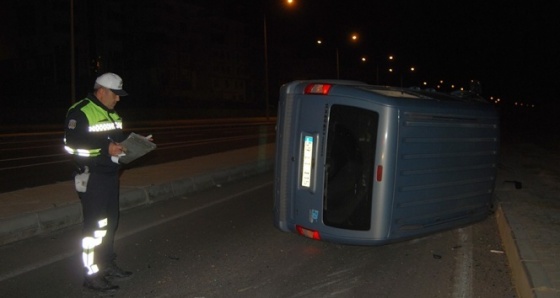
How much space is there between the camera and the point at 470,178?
6434mm

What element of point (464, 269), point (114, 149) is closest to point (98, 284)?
point (114, 149)

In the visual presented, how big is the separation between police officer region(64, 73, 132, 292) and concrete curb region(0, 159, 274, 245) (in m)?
2.25

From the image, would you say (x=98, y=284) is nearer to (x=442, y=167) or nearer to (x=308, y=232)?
(x=308, y=232)

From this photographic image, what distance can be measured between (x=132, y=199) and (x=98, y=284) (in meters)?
3.95

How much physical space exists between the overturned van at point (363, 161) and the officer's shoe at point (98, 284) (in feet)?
6.64

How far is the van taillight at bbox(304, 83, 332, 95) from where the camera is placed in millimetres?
5383

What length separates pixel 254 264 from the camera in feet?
18.4

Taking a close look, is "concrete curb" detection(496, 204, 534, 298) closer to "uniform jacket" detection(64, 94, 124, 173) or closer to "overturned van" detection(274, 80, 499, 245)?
"overturned van" detection(274, 80, 499, 245)

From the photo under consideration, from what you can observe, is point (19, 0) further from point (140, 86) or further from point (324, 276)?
point (324, 276)

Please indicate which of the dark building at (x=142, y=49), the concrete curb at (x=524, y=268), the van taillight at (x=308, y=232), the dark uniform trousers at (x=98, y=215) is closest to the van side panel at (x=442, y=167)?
the concrete curb at (x=524, y=268)

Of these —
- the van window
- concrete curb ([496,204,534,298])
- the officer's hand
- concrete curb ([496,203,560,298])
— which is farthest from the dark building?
the officer's hand

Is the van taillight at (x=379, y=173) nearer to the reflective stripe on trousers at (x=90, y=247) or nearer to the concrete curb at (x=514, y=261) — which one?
the concrete curb at (x=514, y=261)

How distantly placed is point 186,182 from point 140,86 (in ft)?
214

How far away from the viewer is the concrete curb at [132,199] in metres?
6.51
